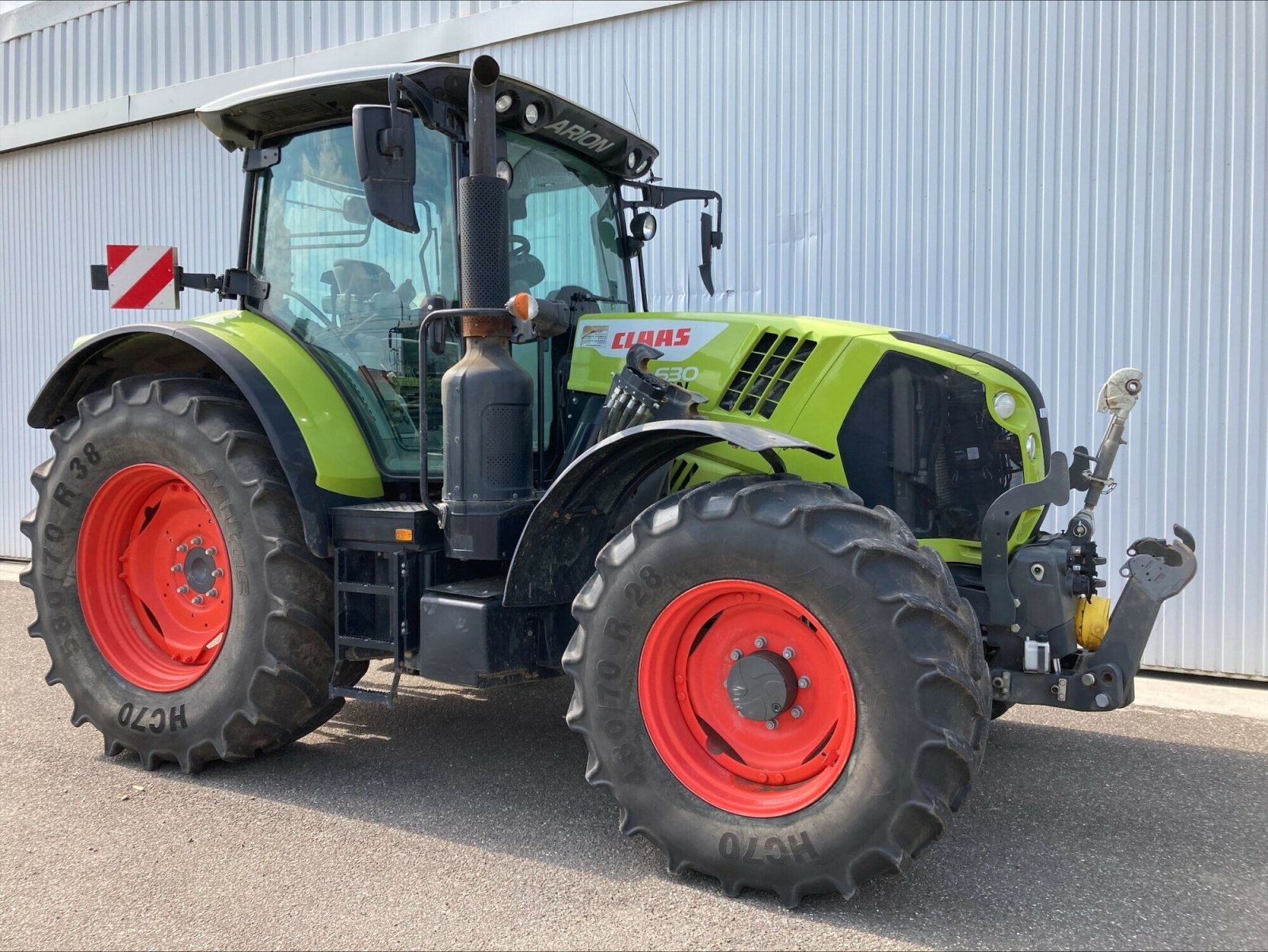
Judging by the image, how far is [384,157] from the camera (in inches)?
134

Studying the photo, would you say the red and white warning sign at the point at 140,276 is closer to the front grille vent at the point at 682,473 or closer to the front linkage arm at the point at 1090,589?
the front grille vent at the point at 682,473

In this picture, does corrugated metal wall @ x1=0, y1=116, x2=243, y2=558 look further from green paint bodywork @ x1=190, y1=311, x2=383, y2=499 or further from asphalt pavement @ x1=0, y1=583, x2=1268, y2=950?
asphalt pavement @ x1=0, y1=583, x2=1268, y2=950

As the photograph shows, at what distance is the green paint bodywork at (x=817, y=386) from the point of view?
12.1 feet

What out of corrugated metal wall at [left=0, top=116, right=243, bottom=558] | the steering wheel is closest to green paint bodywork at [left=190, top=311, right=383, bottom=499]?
the steering wheel

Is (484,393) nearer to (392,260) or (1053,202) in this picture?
(392,260)

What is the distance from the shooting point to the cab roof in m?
3.84

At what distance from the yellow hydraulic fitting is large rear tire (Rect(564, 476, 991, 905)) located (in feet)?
2.31

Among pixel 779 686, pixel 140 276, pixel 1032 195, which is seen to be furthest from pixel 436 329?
pixel 1032 195

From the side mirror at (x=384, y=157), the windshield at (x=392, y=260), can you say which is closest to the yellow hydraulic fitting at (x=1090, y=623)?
the windshield at (x=392, y=260)

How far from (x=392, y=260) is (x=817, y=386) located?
1720 millimetres

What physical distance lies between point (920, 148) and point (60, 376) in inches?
194

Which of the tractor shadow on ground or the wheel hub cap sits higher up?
the wheel hub cap

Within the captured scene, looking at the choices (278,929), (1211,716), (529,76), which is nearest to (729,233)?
(529,76)

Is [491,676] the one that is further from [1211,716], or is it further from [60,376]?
[1211,716]
